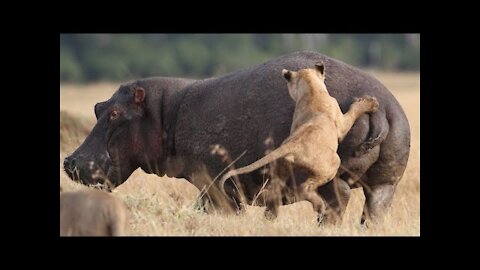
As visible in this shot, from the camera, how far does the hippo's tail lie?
10.4m

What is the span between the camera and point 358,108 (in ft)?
33.8

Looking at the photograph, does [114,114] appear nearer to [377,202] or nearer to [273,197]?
[273,197]

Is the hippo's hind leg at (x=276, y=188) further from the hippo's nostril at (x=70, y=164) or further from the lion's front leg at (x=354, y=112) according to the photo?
the hippo's nostril at (x=70, y=164)

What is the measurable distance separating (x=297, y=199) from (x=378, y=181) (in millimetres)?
923

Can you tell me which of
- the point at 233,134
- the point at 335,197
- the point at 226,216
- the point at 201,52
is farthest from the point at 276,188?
the point at 201,52

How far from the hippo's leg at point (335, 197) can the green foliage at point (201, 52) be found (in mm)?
42381

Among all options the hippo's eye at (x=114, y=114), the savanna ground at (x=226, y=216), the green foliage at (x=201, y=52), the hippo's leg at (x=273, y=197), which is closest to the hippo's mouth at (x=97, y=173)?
the savanna ground at (x=226, y=216)

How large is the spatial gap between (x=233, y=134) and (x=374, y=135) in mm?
1502

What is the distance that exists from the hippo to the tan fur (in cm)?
199

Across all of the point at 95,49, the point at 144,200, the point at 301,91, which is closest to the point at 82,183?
the point at 144,200

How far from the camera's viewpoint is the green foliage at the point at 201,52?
57.3m

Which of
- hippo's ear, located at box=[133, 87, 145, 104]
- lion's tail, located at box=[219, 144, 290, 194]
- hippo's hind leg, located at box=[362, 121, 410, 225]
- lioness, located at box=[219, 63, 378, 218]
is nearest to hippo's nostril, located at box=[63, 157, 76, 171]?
hippo's ear, located at box=[133, 87, 145, 104]

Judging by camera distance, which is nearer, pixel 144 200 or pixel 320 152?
pixel 320 152

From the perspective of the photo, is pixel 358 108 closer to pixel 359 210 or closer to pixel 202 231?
pixel 202 231
